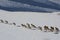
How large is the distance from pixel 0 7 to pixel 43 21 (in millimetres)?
953

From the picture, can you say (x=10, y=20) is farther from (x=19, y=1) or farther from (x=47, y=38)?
(x=19, y=1)

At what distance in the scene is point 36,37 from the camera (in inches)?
52.8

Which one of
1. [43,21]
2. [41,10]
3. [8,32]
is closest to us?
[8,32]

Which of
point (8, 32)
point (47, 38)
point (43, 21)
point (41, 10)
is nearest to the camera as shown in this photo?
point (47, 38)

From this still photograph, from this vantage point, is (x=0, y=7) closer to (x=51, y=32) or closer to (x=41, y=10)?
(x=41, y=10)

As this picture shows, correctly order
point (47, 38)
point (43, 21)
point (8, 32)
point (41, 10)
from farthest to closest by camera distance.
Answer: point (41, 10) → point (43, 21) → point (8, 32) → point (47, 38)

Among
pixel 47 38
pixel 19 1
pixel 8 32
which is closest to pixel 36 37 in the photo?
pixel 47 38

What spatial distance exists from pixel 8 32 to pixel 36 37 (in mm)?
214

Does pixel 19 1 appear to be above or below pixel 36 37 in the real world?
above

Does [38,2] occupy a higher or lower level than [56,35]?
higher

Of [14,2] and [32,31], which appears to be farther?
[14,2]

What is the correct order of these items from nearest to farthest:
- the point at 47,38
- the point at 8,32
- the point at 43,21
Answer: the point at 47,38
the point at 8,32
the point at 43,21

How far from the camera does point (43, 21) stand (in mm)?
1884

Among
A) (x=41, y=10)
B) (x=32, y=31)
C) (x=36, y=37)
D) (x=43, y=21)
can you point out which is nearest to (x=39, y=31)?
(x=32, y=31)
